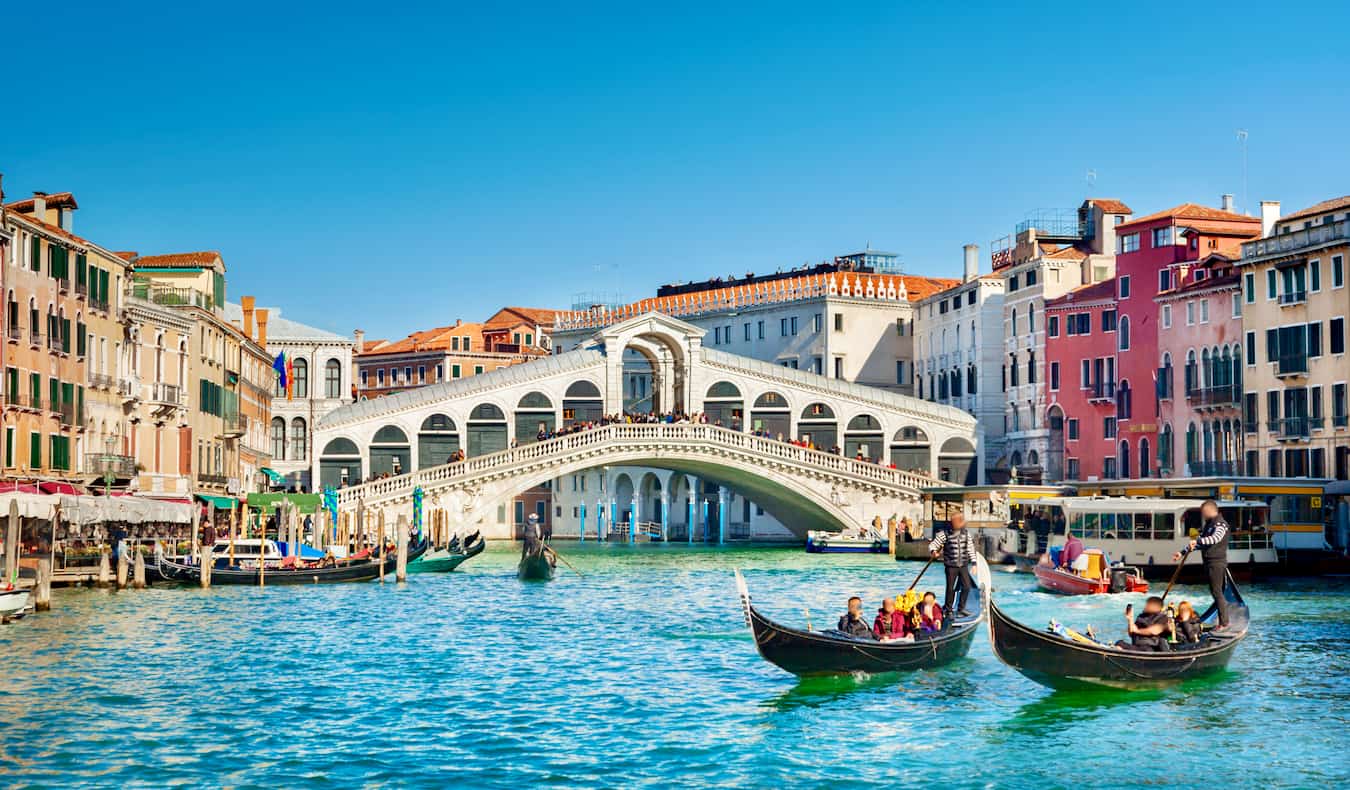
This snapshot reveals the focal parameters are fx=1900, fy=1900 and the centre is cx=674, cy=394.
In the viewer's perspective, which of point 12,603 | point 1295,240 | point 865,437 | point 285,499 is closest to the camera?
point 12,603

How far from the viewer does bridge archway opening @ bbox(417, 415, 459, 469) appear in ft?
172

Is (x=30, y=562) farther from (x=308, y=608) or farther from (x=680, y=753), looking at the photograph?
(x=680, y=753)

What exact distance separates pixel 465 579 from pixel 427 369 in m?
38.6

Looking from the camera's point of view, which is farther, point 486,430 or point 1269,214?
point 486,430

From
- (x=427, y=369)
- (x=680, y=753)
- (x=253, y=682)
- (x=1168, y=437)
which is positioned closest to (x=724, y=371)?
(x=1168, y=437)

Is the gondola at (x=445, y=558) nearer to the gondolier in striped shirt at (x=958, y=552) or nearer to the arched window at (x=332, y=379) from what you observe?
the arched window at (x=332, y=379)

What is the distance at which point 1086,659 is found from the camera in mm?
18141

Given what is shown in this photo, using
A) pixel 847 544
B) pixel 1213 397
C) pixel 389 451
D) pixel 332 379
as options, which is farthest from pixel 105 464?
pixel 332 379

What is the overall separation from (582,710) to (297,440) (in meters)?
43.7

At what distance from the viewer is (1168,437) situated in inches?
1854

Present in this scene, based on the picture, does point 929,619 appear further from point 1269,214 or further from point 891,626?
point 1269,214

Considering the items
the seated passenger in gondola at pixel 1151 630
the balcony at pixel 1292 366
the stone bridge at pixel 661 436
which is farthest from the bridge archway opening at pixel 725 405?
the seated passenger in gondola at pixel 1151 630

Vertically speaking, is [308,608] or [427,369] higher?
[427,369]

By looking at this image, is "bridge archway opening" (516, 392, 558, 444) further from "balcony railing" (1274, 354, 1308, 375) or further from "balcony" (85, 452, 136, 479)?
"balcony railing" (1274, 354, 1308, 375)
